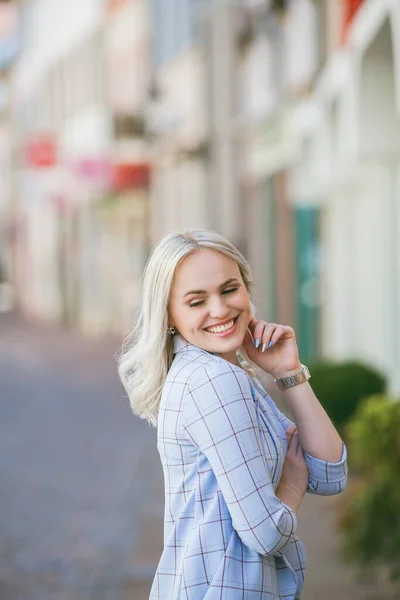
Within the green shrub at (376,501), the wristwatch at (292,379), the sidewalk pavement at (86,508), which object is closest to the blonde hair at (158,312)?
the wristwatch at (292,379)

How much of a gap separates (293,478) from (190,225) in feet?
11.2

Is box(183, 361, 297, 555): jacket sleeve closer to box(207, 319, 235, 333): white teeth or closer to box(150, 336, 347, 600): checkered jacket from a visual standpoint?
box(150, 336, 347, 600): checkered jacket

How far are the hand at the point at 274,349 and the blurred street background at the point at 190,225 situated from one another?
0.83ft

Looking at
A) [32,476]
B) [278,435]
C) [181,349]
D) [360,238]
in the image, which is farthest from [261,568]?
[360,238]

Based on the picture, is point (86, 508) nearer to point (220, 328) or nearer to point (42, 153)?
point (220, 328)

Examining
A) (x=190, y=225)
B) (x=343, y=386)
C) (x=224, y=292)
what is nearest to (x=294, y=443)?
(x=224, y=292)

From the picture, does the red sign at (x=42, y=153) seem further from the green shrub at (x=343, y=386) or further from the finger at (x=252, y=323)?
the finger at (x=252, y=323)

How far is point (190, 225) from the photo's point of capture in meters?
6.09

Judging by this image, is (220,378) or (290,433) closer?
(220,378)

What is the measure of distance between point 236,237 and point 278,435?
Answer: 1697 cm

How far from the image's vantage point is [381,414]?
5797mm

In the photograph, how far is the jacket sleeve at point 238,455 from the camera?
2.57 m

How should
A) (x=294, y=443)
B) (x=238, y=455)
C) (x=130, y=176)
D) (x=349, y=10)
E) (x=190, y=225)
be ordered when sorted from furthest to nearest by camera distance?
(x=130, y=176) → (x=349, y=10) → (x=190, y=225) → (x=294, y=443) → (x=238, y=455)

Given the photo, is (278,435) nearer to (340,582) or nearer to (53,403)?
(340,582)
